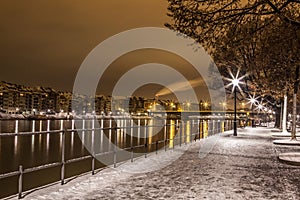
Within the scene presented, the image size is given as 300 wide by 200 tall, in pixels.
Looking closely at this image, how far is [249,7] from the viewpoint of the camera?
453 inches

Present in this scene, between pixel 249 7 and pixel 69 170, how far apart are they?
16095 mm

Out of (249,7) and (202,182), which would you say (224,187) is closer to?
(202,182)

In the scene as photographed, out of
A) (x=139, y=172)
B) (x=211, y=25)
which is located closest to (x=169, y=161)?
(x=139, y=172)

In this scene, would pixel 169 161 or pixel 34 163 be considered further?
pixel 34 163

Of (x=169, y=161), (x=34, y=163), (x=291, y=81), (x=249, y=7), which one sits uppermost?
(x=249, y=7)

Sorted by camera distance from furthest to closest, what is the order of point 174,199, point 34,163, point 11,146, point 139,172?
point 11,146 → point 34,163 → point 139,172 → point 174,199

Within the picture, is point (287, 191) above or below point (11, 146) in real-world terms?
above

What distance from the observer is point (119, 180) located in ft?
29.3

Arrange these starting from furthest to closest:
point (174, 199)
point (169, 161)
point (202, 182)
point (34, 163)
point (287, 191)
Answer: point (34, 163), point (169, 161), point (202, 182), point (287, 191), point (174, 199)

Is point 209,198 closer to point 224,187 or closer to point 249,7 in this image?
point 224,187

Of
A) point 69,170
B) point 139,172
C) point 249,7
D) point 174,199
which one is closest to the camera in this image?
point 174,199

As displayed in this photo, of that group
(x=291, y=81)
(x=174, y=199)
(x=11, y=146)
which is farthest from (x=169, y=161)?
(x=11, y=146)

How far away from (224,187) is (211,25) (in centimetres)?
A: 593

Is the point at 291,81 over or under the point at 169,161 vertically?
over
